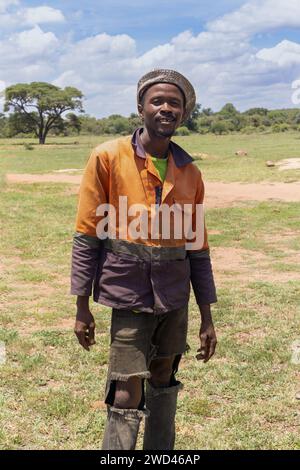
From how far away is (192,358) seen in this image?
15.2ft

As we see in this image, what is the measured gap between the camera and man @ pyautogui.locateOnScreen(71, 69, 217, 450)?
245cm

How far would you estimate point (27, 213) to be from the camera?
12016mm

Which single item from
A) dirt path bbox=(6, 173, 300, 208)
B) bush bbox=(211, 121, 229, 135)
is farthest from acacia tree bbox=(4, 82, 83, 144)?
dirt path bbox=(6, 173, 300, 208)

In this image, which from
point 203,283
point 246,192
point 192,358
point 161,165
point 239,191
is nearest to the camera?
point 161,165

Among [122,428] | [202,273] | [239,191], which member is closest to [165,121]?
[202,273]

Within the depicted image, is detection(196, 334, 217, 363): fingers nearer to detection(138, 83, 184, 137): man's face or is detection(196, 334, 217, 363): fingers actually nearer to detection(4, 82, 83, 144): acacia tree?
detection(138, 83, 184, 137): man's face

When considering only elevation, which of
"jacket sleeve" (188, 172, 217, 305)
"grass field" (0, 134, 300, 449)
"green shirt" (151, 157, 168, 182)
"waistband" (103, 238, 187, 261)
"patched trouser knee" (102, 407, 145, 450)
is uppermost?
"green shirt" (151, 157, 168, 182)

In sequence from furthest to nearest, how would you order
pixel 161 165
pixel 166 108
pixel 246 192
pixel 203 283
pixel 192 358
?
pixel 246 192 < pixel 192 358 < pixel 203 283 < pixel 161 165 < pixel 166 108

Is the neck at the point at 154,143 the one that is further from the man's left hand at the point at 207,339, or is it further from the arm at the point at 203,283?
the man's left hand at the point at 207,339

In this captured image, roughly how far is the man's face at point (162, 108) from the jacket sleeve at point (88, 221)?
267 mm

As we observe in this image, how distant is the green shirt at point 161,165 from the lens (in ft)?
8.24

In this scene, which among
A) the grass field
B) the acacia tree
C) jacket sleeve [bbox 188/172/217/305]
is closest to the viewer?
jacket sleeve [bbox 188/172/217/305]

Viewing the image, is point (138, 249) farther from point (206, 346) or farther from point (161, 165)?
point (206, 346)

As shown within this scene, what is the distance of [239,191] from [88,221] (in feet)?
43.0
